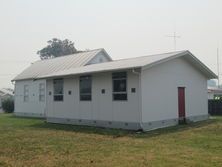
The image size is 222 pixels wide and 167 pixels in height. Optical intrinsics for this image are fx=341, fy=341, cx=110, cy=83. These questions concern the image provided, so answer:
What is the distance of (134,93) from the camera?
54.8 feet

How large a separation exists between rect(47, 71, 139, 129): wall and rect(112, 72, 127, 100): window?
252 mm

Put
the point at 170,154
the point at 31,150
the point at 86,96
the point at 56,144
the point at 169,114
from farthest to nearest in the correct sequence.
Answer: the point at 86,96 < the point at 169,114 < the point at 56,144 < the point at 31,150 < the point at 170,154

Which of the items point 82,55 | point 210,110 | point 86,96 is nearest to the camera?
point 86,96

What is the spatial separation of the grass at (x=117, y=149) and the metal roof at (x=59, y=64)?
41.5ft

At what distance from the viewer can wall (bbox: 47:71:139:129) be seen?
16797 mm

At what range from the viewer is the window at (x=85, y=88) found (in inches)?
765

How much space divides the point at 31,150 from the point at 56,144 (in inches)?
52.2

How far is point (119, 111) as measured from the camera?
17375mm

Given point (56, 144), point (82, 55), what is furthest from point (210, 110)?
point (56, 144)

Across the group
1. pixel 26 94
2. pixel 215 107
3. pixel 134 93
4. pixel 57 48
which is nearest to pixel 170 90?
pixel 134 93

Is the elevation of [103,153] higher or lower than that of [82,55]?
lower

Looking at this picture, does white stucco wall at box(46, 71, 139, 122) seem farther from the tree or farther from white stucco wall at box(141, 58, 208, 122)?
the tree

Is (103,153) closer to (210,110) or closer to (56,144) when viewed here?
(56,144)

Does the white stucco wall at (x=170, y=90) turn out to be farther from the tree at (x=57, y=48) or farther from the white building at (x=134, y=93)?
the tree at (x=57, y=48)
